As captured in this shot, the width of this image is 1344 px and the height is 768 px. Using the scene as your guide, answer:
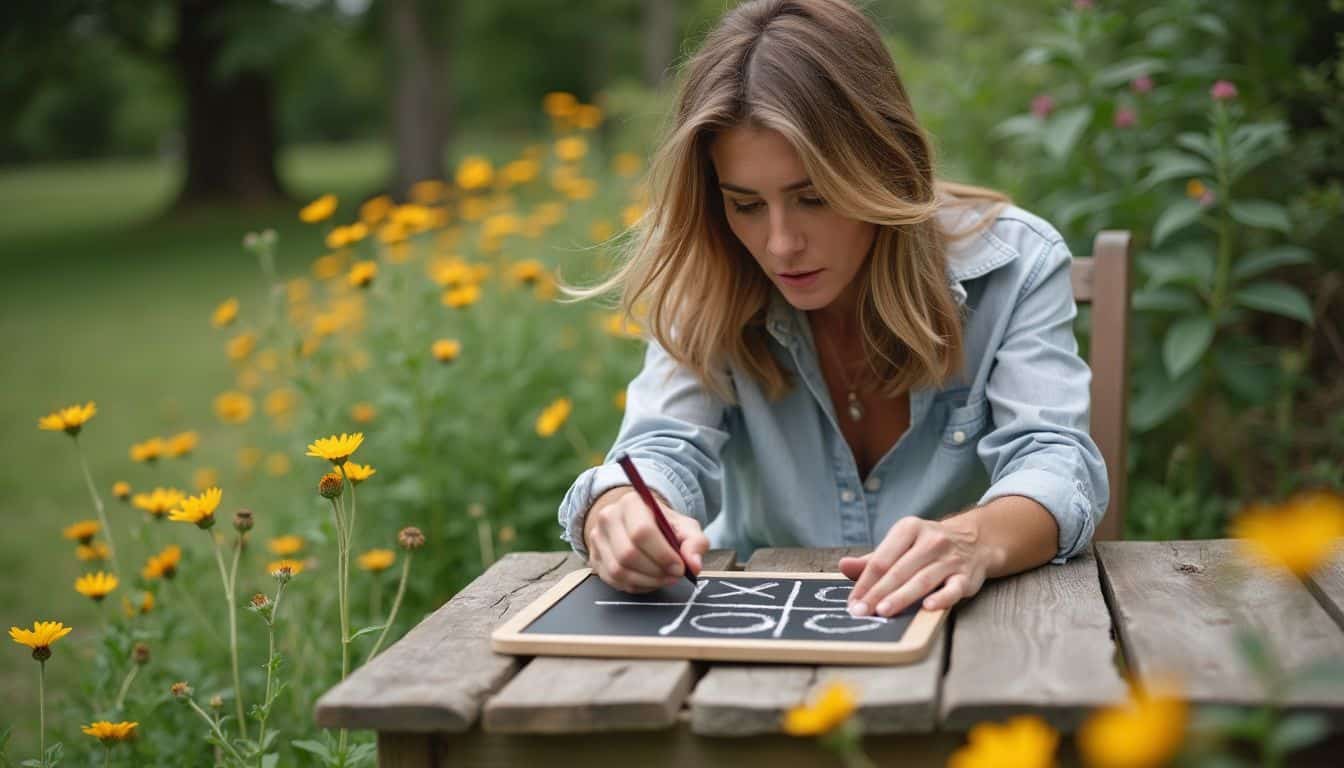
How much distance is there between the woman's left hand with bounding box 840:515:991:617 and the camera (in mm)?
1396

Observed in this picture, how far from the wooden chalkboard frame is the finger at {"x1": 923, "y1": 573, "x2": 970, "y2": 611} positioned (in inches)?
0.4

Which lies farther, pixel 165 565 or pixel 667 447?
pixel 165 565

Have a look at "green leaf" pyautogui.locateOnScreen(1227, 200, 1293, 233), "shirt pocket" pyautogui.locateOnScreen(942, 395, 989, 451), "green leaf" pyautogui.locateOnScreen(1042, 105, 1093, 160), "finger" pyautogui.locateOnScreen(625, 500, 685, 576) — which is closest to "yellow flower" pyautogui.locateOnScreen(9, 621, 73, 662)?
"finger" pyautogui.locateOnScreen(625, 500, 685, 576)

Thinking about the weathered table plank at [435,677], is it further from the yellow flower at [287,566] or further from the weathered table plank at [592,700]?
the yellow flower at [287,566]

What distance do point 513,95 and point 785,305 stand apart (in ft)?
105

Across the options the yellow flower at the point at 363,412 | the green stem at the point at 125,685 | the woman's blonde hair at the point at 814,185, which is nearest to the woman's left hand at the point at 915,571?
the woman's blonde hair at the point at 814,185

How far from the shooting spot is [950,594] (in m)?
1.41

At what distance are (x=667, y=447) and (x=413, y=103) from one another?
14.1 meters

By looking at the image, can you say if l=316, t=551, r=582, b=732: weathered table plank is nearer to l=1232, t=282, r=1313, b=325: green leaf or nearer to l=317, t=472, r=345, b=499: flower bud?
l=317, t=472, r=345, b=499: flower bud

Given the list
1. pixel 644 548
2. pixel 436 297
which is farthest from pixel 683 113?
pixel 436 297

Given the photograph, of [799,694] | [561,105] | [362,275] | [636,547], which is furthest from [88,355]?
[799,694]

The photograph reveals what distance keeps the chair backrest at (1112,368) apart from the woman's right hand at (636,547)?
786 millimetres

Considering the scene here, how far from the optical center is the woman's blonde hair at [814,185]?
71.3 inches

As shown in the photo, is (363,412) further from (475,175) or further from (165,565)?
(165,565)
